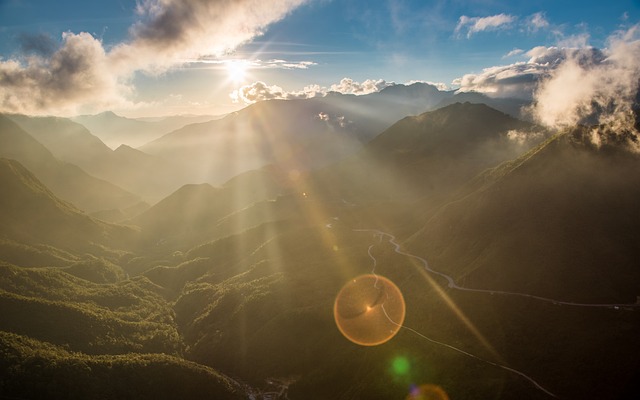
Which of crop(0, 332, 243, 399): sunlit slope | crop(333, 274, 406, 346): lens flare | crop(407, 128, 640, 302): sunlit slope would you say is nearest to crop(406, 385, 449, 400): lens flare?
crop(333, 274, 406, 346): lens flare

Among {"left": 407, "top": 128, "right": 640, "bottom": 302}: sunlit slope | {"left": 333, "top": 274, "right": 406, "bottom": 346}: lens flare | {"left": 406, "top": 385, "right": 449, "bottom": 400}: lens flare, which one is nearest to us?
{"left": 406, "top": 385, "right": 449, "bottom": 400}: lens flare

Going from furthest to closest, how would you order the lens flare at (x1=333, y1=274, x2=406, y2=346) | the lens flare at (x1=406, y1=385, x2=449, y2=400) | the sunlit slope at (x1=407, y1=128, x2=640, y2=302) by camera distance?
the lens flare at (x1=333, y1=274, x2=406, y2=346) < the sunlit slope at (x1=407, y1=128, x2=640, y2=302) < the lens flare at (x1=406, y1=385, x2=449, y2=400)

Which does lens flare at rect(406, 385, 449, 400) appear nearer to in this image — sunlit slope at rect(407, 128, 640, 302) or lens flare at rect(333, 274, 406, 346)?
lens flare at rect(333, 274, 406, 346)

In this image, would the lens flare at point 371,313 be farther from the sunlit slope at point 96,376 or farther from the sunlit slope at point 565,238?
the sunlit slope at point 96,376

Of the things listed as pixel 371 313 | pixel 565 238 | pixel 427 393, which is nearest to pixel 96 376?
pixel 371 313

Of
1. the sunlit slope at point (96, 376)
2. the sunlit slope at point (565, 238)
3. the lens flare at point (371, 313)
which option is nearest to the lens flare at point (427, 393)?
the lens flare at point (371, 313)

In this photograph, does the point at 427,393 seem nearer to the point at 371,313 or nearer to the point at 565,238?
the point at 371,313

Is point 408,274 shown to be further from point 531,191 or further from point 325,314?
point 531,191
